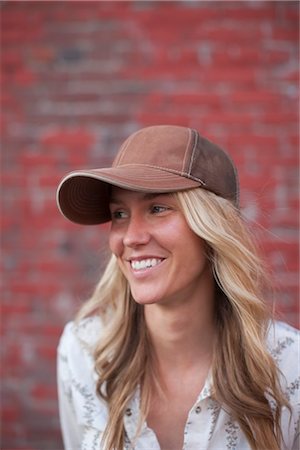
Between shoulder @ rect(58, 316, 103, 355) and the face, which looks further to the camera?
shoulder @ rect(58, 316, 103, 355)

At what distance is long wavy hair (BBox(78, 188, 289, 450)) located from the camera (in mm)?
2363

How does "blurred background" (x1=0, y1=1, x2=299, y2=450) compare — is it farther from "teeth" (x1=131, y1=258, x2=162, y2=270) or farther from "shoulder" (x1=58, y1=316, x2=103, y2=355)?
"teeth" (x1=131, y1=258, x2=162, y2=270)

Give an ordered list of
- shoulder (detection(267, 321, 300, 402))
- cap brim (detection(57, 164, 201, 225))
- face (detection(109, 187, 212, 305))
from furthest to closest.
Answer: shoulder (detection(267, 321, 300, 402)) → face (detection(109, 187, 212, 305)) → cap brim (detection(57, 164, 201, 225))

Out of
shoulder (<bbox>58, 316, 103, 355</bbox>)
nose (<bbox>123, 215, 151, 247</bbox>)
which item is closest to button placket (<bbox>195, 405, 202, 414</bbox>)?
shoulder (<bbox>58, 316, 103, 355</bbox>)

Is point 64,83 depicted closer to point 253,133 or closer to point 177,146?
point 253,133

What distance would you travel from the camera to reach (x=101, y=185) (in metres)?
2.54

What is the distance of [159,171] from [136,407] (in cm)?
86

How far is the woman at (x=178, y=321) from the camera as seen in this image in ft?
7.66

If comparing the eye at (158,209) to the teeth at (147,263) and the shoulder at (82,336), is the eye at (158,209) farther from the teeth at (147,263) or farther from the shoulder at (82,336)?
the shoulder at (82,336)

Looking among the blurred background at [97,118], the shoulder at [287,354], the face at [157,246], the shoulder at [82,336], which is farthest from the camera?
the blurred background at [97,118]

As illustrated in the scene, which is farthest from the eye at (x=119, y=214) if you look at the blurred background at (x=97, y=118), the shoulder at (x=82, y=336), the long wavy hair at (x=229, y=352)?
the blurred background at (x=97, y=118)

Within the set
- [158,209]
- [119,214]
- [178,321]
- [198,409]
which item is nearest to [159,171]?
[158,209]

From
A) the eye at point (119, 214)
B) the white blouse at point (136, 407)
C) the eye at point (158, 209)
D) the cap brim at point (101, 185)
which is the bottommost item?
the white blouse at point (136, 407)

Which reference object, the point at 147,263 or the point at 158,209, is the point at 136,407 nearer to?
the point at 147,263
